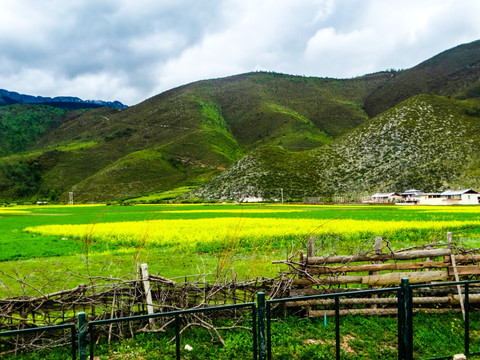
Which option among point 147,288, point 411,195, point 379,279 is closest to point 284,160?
point 411,195

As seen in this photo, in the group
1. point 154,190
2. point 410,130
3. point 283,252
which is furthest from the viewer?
point 154,190

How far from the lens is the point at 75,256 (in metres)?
18.2

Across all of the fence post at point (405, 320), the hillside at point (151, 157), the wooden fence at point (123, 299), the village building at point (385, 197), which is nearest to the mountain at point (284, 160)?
the hillside at point (151, 157)

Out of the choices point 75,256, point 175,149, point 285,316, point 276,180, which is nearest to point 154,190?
point 175,149

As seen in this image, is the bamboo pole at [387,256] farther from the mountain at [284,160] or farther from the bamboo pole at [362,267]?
the mountain at [284,160]

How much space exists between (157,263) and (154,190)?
127 metres


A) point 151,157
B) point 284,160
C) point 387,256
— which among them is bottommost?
point 387,256

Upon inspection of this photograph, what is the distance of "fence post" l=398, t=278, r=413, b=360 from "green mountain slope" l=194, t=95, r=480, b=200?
93.2 metres

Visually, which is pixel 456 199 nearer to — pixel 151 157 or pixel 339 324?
pixel 339 324

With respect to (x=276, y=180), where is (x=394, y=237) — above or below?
below

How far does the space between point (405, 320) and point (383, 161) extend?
10240 centimetres

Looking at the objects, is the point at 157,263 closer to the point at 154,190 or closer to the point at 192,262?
the point at 192,262

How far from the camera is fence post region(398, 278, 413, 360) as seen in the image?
207 inches

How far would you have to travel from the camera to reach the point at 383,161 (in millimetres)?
100625
